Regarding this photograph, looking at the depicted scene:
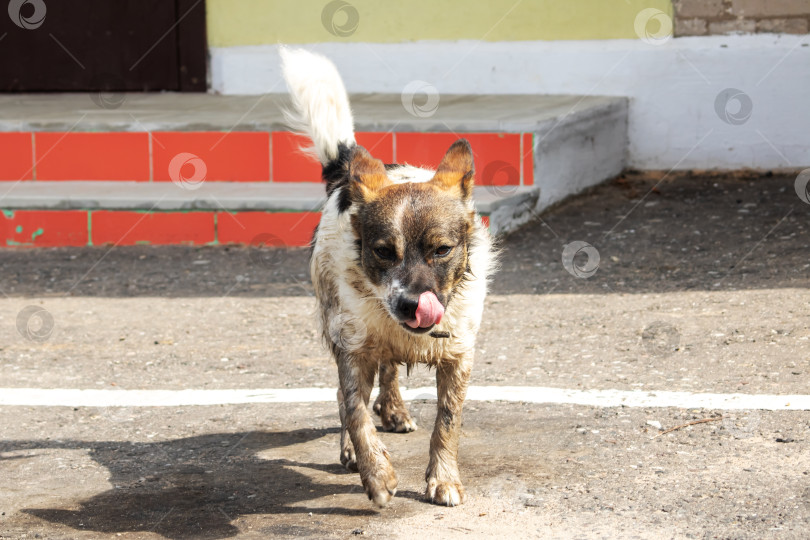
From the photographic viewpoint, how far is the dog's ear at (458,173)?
4.37m

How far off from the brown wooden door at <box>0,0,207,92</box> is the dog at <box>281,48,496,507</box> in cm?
740

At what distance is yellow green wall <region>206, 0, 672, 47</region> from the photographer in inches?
416

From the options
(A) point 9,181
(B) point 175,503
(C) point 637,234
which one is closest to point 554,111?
(C) point 637,234

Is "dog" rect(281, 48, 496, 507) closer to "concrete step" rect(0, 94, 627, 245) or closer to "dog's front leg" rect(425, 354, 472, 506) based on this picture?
"dog's front leg" rect(425, 354, 472, 506)

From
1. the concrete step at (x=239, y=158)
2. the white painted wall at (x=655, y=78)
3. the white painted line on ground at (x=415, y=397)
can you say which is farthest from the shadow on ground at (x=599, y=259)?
the white painted line on ground at (x=415, y=397)

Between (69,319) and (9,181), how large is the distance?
2.98m

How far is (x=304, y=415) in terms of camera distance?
5422 millimetres

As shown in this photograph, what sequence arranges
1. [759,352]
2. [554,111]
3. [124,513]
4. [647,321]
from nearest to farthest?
1. [124,513]
2. [759,352]
3. [647,321]
4. [554,111]

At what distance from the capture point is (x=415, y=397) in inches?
223

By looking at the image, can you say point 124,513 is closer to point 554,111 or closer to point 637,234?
point 637,234

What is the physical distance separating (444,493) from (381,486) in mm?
256

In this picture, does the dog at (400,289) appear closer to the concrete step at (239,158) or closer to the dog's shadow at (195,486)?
the dog's shadow at (195,486)

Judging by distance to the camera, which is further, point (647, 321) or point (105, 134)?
point (105, 134)

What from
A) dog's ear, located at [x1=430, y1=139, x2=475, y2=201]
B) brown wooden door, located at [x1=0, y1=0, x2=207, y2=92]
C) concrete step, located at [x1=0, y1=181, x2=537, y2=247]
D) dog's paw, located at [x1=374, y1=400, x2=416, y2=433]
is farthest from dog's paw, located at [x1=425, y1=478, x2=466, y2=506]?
brown wooden door, located at [x1=0, y1=0, x2=207, y2=92]
